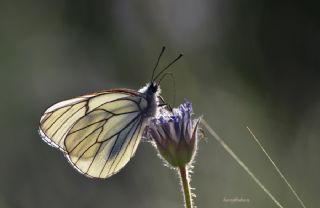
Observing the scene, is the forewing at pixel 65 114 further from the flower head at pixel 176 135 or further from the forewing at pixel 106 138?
the flower head at pixel 176 135

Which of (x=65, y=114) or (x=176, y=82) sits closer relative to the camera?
(x=65, y=114)

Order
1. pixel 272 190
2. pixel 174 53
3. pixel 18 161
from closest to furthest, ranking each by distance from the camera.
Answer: pixel 272 190, pixel 18 161, pixel 174 53

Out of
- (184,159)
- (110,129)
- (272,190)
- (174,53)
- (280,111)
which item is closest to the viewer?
(184,159)

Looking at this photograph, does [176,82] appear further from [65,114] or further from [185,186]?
[185,186]

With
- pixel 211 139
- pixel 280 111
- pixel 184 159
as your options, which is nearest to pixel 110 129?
pixel 184 159

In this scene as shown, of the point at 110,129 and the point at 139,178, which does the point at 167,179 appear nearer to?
the point at 139,178

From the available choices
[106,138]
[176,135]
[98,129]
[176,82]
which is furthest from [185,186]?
[176,82]

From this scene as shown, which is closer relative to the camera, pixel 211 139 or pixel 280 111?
pixel 211 139
